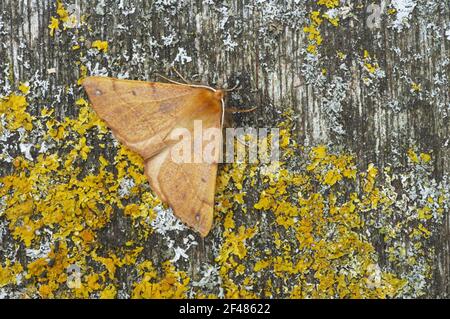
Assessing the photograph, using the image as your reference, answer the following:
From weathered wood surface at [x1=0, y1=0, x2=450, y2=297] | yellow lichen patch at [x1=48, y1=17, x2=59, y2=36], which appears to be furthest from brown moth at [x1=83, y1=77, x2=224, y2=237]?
yellow lichen patch at [x1=48, y1=17, x2=59, y2=36]

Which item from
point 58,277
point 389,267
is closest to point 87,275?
point 58,277

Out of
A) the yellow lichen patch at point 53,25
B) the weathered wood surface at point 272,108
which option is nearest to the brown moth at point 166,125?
the weathered wood surface at point 272,108

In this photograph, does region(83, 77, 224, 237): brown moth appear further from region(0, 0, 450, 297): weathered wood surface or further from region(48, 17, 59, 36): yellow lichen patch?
region(48, 17, 59, 36): yellow lichen patch

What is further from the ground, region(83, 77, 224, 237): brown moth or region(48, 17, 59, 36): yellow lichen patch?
region(48, 17, 59, 36): yellow lichen patch

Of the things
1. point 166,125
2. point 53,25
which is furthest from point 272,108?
point 53,25

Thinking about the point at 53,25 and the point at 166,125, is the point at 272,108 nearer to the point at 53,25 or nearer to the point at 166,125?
the point at 166,125
